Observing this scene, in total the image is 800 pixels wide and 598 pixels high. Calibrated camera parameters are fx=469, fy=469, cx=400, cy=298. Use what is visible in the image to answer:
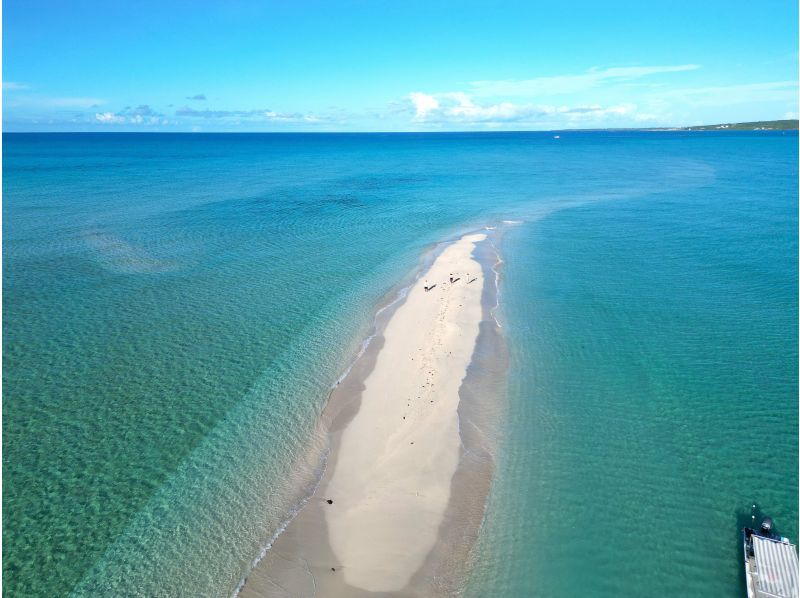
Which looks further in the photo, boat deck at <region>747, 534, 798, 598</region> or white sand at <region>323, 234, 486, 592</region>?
white sand at <region>323, 234, 486, 592</region>

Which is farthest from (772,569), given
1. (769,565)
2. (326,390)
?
(326,390)

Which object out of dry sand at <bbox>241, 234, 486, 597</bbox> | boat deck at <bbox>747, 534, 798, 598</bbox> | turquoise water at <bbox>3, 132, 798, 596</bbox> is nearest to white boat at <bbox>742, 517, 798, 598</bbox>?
boat deck at <bbox>747, 534, 798, 598</bbox>

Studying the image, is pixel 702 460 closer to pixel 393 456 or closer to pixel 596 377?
pixel 596 377

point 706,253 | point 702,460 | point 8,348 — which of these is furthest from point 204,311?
point 706,253

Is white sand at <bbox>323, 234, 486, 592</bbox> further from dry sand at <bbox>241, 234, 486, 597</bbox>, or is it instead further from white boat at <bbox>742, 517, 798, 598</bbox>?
white boat at <bbox>742, 517, 798, 598</bbox>

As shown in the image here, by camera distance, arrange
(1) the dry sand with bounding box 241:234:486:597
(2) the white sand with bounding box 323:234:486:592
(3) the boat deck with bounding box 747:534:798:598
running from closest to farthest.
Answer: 1. (3) the boat deck with bounding box 747:534:798:598
2. (1) the dry sand with bounding box 241:234:486:597
3. (2) the white sand with bounding box 323:234:486:592
